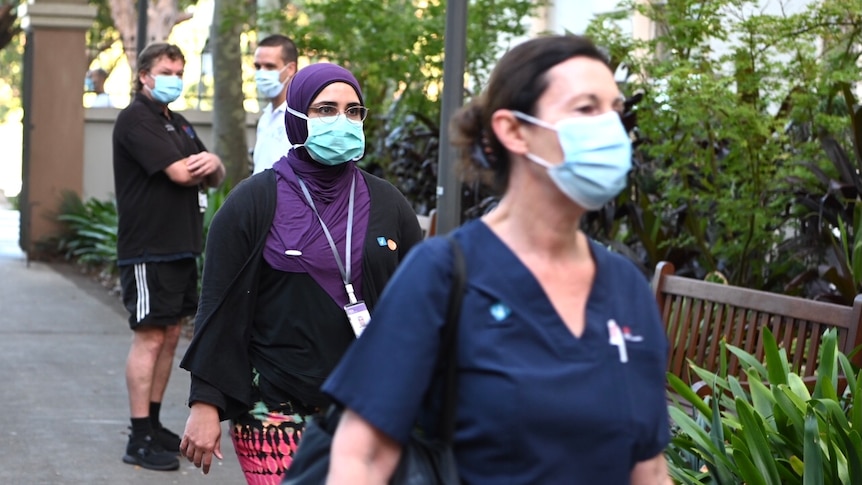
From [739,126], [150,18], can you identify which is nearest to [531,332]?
[739,126]

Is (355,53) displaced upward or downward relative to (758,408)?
upward

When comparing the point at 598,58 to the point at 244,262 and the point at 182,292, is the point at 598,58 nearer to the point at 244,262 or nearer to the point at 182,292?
the point at 244,262

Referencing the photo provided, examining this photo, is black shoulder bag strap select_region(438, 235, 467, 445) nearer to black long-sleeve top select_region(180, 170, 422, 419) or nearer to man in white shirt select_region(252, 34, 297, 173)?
black long-sleeve top select_region(180, 170, 422, 419)

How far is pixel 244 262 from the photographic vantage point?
13.3ft

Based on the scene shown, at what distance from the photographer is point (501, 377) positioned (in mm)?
2379

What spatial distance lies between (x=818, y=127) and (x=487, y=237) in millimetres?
5748

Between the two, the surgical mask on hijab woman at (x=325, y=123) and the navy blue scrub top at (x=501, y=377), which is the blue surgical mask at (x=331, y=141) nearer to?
the surgical mask on hijab woman at (x=325, y=123)

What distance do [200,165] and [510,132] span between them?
462 centimetres

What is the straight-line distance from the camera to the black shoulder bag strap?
7.93 feet

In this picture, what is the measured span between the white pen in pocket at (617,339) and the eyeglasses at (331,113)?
6.23 ft

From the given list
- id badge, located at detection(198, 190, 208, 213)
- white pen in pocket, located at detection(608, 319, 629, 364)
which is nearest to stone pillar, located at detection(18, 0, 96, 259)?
id badge, located at detection(198, 190, 208, 213)

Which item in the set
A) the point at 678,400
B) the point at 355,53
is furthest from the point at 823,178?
the point at 355,53

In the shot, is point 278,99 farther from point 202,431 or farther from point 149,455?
point 202,431

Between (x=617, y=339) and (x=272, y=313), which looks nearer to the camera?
(x=617, y=339)
